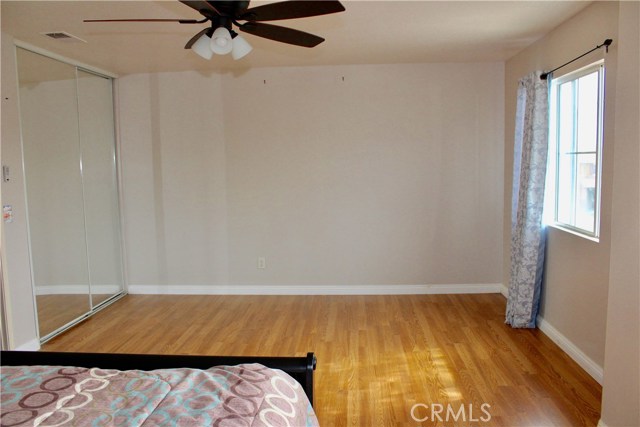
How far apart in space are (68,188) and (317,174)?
2.42 metres

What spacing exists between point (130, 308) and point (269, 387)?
141 inches

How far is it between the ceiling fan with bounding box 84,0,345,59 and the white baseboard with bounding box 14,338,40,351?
277 centimetres

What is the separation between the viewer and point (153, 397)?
65.4 inches

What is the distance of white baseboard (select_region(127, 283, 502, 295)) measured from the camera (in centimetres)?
518

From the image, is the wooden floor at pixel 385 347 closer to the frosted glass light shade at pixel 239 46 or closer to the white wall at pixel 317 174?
the white wall at pixel 317 174

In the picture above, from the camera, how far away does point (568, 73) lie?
3.52 metres

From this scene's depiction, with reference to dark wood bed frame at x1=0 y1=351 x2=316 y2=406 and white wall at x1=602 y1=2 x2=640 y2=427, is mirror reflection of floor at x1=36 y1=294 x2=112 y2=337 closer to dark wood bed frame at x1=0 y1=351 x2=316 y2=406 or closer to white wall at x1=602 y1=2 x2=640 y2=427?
dark wood bed frame at x1=0 y1=351 x2=316 y2=406

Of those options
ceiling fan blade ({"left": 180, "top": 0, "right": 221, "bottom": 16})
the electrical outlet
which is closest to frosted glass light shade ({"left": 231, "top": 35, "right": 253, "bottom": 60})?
ceiling fan blade ({"left": 180, "top": 0, "right": 221, "bottom": 16})

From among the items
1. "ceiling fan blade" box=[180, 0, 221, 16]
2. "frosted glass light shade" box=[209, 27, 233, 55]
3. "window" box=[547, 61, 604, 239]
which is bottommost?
"window" box=[547, 61, 604, 239]

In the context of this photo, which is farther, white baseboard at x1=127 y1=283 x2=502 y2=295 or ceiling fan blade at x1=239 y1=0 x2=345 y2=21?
white baseboard at x1=127 y1=283 x2=502 y2=295

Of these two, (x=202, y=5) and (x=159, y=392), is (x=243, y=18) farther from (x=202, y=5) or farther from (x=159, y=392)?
(x=159, y=392)

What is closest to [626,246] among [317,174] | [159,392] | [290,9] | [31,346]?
[290,9]

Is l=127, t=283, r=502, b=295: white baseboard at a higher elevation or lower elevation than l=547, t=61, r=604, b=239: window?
lower

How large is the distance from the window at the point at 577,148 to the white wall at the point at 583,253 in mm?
132
